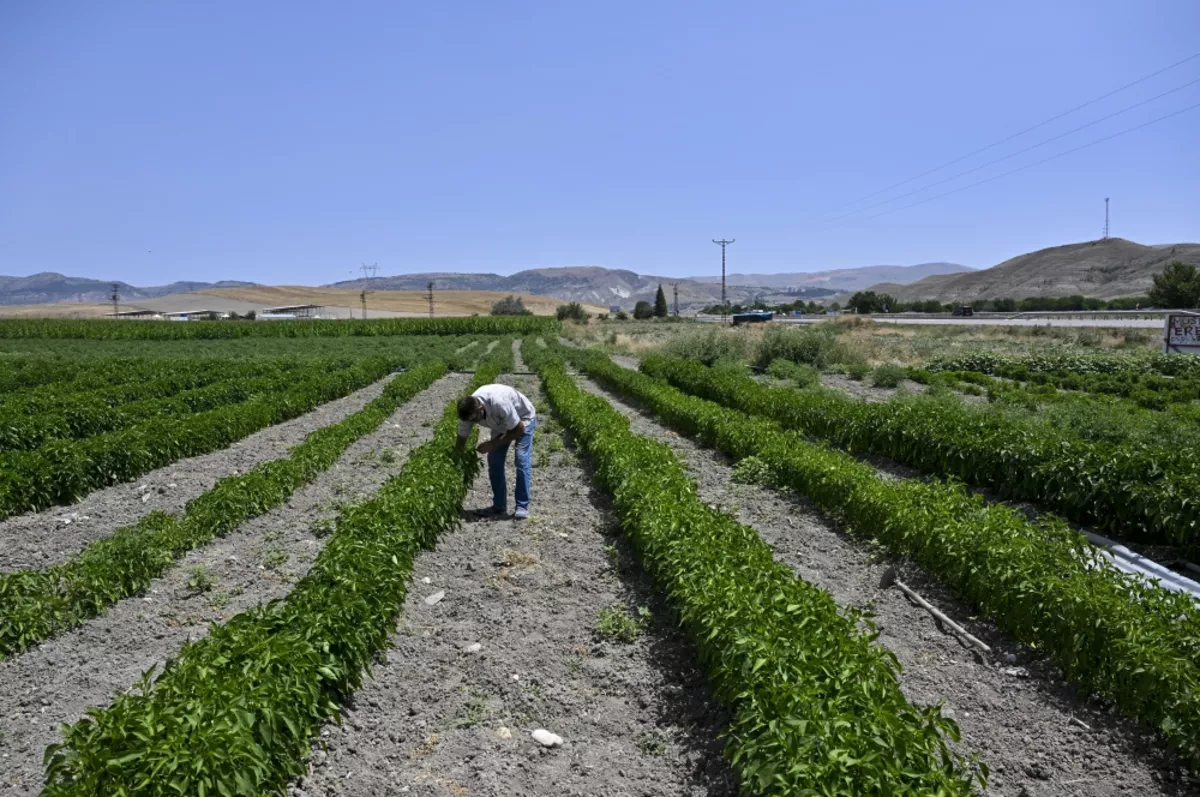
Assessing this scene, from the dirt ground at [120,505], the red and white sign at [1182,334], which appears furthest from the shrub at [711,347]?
the dirt ground at [120,505]

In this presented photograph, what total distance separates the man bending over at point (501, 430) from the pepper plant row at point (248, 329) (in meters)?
60.8

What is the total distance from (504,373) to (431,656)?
26470mm

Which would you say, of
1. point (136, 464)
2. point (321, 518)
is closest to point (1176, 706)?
point (321, 518)

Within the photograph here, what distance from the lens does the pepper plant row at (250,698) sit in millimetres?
3676

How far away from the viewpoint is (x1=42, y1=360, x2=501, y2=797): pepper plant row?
12.1 ft

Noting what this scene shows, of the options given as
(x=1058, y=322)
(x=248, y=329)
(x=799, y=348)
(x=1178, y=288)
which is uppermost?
(x=1178, y=288)

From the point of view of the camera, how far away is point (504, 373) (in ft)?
107

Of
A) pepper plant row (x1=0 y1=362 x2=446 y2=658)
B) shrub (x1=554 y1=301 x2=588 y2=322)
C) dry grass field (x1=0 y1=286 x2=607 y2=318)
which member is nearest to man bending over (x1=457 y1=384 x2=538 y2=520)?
pepper plant row (x1=0 y1=362 x2=446 y2=658)

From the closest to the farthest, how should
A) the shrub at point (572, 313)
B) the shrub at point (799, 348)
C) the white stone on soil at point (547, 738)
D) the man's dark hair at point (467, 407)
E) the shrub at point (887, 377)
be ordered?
the white stone on soil at point (547, 738)
the man's dark hair at point (467, 407)
the shrub at point (887, 377)
the shrub at point (799, 348)
the shrub at point (572, 313)

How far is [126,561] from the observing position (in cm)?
747

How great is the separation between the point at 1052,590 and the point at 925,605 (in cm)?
123

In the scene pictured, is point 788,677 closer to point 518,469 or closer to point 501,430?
point 501,430

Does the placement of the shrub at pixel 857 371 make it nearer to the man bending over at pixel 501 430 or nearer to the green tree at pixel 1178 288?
the man bending over at pixel 501 430

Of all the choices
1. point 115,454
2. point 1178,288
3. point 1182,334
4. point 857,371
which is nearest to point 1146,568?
point 115,454
